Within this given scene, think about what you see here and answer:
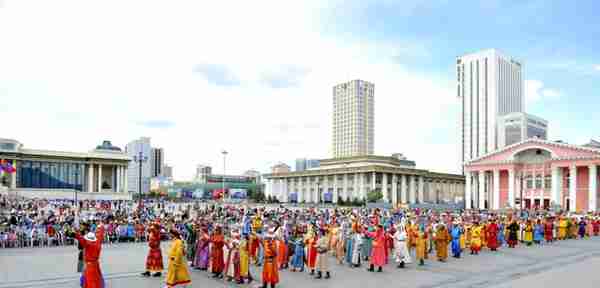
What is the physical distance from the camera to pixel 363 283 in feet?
39.0

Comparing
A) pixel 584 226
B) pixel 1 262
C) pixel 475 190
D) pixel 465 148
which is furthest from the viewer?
pixel 465 148

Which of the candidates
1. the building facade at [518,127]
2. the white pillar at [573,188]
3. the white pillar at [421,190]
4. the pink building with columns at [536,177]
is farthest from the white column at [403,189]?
the building facade at [518,127]

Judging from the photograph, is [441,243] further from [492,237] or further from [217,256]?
[217,256]

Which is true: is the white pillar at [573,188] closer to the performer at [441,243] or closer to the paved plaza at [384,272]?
the paved plaza at [384,272]

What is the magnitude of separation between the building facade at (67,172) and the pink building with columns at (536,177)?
56.2 meters

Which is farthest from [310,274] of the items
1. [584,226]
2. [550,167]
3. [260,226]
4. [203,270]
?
[550,167]

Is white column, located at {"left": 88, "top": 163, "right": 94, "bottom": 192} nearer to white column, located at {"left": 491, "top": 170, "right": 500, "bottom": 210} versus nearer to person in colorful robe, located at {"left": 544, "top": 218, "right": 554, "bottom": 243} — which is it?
white column, located at {"left": 491, "top": 170, "right": 500, "bottom": 210}

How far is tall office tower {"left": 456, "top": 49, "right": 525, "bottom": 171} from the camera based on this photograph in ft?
476

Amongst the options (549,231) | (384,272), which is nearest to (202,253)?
(384,272)

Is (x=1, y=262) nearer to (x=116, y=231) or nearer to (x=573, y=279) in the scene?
(x=116, y=231)

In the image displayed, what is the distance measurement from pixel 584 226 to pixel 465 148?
13500 centimetres

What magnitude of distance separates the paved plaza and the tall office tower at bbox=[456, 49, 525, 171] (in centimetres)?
13326

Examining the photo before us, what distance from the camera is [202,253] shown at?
13625mm

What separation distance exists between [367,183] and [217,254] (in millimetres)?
Result: 73481
